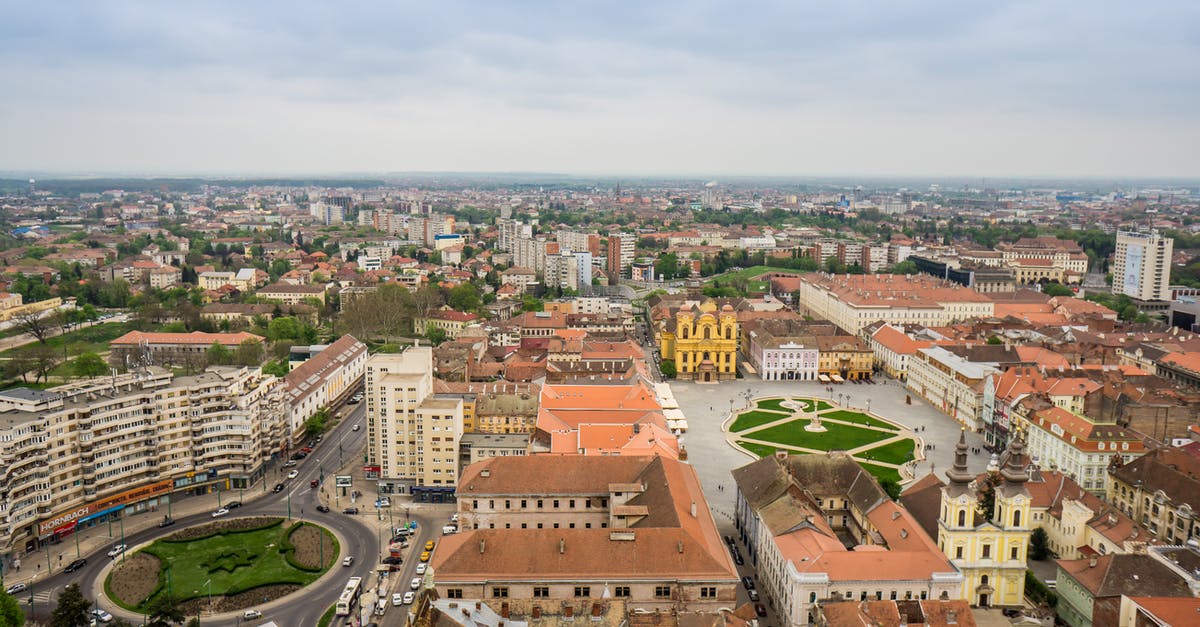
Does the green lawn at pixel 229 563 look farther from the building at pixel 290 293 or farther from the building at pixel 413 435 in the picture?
the building at pixel 290 293

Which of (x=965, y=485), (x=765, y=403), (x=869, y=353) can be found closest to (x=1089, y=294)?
(x=869, y=353)

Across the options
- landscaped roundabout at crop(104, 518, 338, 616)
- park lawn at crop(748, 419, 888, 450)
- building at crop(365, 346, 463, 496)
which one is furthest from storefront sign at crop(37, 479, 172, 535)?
park lawn at crop(748, 419, 888, 450)

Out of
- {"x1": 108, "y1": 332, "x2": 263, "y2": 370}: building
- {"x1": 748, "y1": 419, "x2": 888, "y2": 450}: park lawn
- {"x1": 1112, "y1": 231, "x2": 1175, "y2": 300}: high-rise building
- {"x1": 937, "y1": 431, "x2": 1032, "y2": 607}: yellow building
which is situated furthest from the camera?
{"x1": 1112, "y1": 231, "x2": 1175, "y2": 300}: high-rise building

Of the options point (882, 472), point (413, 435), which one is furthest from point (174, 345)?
point (882, 472)

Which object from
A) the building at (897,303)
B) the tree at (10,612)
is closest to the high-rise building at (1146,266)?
the building at (897,303)

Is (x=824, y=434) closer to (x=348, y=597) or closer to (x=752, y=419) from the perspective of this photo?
(x=752, y=419)

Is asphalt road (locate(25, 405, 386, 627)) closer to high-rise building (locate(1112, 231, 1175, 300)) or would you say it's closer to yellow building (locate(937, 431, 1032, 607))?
yellow building (locate(937, 431, 1032, 607))

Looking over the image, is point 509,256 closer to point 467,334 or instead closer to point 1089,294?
point 467,334
